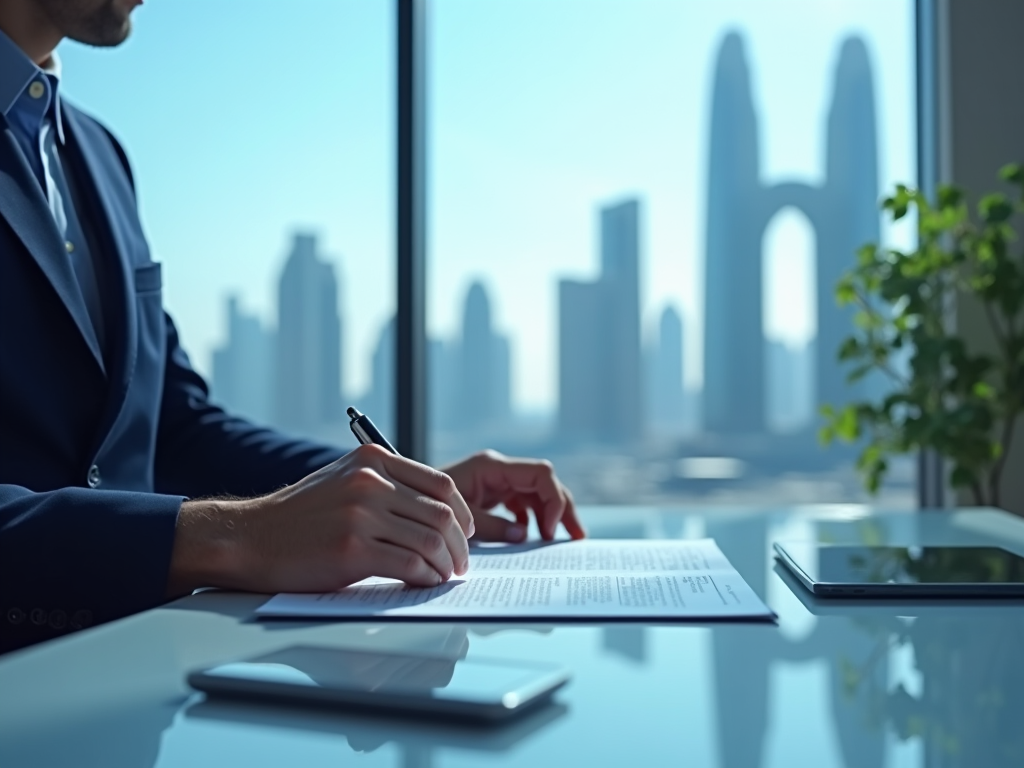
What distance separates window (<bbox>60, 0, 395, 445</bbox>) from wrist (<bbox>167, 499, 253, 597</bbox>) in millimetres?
2317

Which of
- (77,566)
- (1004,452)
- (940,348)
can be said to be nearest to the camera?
(77,566)

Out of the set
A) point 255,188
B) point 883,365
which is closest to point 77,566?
point 883,365

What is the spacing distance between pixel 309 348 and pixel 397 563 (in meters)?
2.68

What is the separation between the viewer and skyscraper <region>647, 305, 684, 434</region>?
314cm

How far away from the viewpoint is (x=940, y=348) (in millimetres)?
2408

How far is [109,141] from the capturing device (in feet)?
4.78

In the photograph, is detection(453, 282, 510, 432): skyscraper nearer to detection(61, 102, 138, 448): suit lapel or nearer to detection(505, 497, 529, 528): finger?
detection(61, 102, 138, 448): suit lapel

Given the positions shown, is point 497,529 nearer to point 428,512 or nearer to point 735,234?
point 428,512

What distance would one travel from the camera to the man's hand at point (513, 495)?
3.41 feet

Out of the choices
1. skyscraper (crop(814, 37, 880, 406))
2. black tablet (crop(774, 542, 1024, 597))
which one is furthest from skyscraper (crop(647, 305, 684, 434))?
black tablet (crop(774, 542, 1024, 597))

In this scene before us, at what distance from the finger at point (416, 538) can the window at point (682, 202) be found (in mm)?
2164

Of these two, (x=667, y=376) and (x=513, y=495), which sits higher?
(x=667, y=376)

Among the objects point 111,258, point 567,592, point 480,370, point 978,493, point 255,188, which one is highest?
point 255,188

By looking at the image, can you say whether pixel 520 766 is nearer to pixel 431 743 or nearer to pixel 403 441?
pixel 431 743
